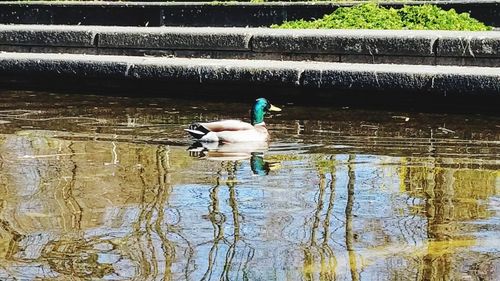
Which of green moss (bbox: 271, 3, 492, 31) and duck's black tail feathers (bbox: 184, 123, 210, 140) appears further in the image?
green moss (bbox: 271, 3, 492, 31)

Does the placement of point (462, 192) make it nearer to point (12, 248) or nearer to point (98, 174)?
point (98, 174)

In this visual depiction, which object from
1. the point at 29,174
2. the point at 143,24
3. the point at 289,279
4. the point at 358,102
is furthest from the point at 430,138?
the point at 143,24

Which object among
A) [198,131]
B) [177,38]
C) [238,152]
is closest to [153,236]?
[238,152]

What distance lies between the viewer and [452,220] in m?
5.84

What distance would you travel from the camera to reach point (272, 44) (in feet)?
38.9

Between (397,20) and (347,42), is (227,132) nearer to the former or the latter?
(347,42)

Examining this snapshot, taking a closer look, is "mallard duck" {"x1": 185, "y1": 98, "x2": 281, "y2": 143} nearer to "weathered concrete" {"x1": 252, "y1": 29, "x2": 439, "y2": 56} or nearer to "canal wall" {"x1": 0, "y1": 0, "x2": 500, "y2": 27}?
"weathered concrete" {"x1": 252, "y1": 29, "x2": 439, "y2": 56}

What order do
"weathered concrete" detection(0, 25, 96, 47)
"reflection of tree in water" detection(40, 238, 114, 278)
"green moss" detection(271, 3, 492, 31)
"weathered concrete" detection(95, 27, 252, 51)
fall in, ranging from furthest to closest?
"weathered concrete" detection(0, 25, 96, 47) → "green moss" detection(271, 3, 492, 31) → "weathered concrete" detection(95, 27, 252, 51) → "reflection of tree in water" detection(40, 238, 114, 278)

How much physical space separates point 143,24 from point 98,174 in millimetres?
8307

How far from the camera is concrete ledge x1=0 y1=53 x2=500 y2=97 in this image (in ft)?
32.8

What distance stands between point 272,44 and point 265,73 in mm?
1131

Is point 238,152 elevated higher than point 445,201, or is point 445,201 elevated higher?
point 238,152

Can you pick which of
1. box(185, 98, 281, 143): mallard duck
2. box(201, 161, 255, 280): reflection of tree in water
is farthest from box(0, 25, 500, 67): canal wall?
box(201, 161, 255, 280): reflection of tree in water

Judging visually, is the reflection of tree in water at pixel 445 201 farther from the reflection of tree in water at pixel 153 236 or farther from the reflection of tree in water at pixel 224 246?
the reflection of tree in water at pixel 153 236
